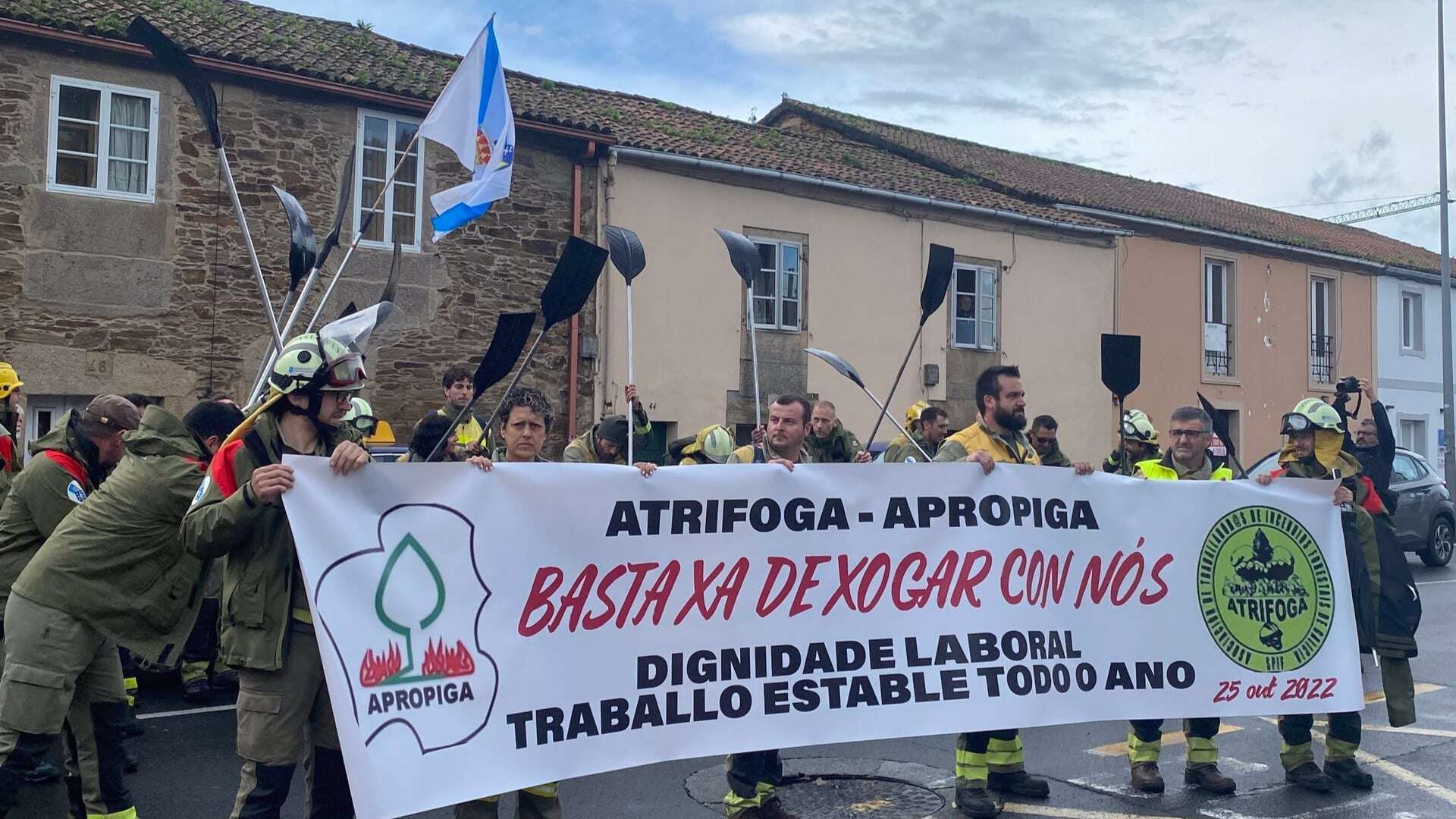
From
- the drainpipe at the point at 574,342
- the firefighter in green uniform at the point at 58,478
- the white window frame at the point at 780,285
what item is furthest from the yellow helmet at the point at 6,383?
the white window frame at the point at 780,285

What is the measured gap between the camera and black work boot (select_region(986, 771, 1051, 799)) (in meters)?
5.90

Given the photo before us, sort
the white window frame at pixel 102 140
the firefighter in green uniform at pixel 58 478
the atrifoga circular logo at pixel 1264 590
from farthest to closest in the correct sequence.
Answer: the white window frame at pixel 102 140
the atrifoga circular logo at pixel 1264 590
the firefighter in green uniform at pixel 58 478

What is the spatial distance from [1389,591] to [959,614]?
2380 millimetres

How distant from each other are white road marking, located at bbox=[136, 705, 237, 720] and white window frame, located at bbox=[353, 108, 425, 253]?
27.9 feet

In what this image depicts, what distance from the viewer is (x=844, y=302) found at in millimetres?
19969

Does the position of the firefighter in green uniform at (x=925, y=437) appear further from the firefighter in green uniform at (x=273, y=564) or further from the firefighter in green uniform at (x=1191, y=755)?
the firefighter in green uniform at (x=273, y=564)

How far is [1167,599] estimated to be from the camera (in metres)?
5.66

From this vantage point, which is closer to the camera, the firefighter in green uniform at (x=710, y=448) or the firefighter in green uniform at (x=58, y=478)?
the firefighter in green uniform at (x=58, y=478)

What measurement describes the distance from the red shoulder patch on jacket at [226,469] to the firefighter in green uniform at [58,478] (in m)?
1.57

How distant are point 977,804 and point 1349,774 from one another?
1.95 meters

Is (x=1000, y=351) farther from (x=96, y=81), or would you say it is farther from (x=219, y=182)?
(x=96, y=81)

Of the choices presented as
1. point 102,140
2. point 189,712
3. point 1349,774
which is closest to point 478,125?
point 189,712

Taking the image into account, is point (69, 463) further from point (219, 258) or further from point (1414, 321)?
point (1414, 321)

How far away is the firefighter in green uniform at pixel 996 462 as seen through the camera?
5.62 meters
